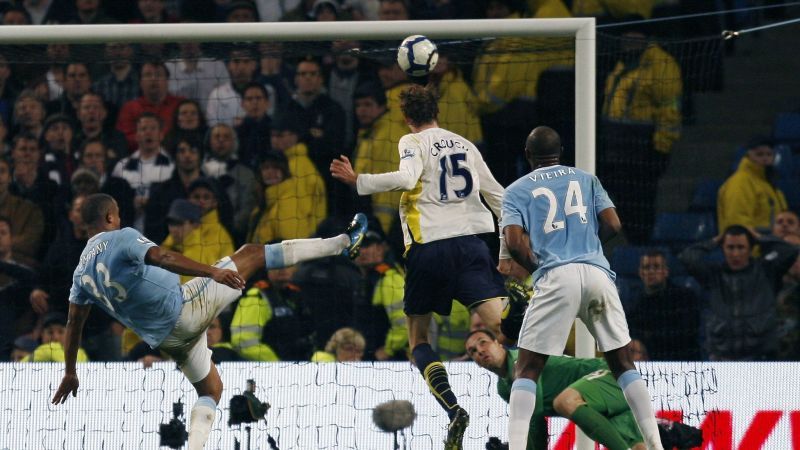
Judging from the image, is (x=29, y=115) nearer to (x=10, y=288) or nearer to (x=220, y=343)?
(x=10, y=288)

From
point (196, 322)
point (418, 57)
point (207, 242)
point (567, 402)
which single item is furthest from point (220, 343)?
point (567, 402)

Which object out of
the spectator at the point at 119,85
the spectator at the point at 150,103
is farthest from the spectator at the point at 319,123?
the spectator at the point at 119,85

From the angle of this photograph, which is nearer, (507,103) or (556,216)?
(556,216)

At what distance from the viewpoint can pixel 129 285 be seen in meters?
8.74

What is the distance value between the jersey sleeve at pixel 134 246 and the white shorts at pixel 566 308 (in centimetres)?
226

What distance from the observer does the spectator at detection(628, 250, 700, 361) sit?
11.3m

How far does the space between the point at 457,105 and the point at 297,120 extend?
150cm

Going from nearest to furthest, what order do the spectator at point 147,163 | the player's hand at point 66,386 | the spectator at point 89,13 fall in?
the player's hand at point 66,386, the spectator at point 147,163, the spectator at point 89,13

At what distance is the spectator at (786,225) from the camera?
12.0 metres

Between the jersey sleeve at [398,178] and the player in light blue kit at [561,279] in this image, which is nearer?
→ the player in light blue kit at [561,279]

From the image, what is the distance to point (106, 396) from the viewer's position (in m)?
10.3

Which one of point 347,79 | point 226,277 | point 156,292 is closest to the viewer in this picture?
point 226,277

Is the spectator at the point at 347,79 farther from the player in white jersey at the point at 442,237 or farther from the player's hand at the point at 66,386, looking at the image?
the player's hand at the point at 66,386

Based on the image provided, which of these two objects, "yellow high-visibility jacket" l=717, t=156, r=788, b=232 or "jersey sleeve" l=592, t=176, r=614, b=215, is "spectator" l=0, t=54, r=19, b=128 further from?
"jersey sleeve" l=592, t=176, r=614, b=215
